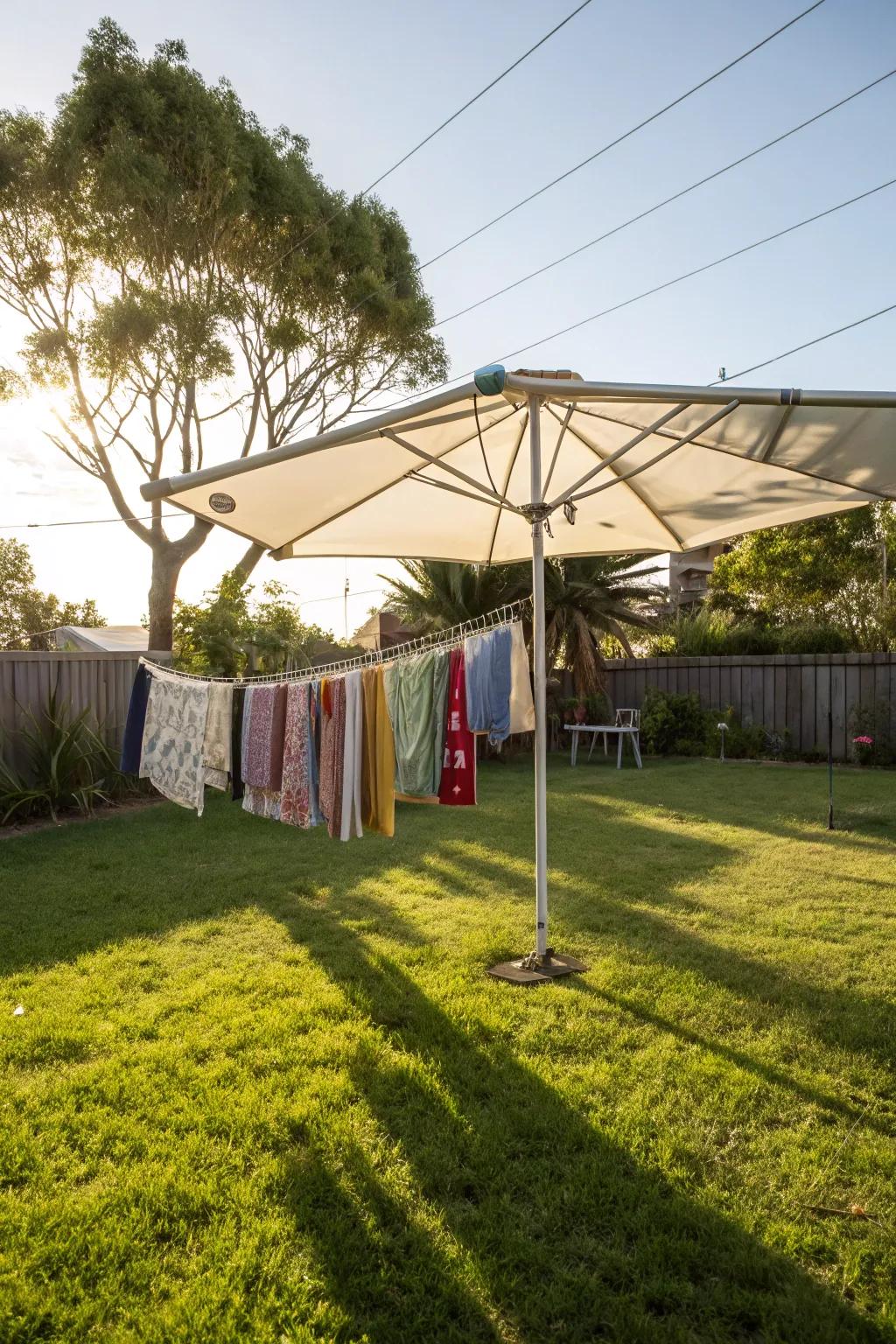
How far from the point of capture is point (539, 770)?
4.01 m

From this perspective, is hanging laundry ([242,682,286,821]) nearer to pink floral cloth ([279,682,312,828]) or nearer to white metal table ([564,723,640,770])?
pink floral cloth ([279,682,312,828])

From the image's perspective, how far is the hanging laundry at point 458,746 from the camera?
13.8ft

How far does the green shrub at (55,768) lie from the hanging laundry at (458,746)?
5.19 meters

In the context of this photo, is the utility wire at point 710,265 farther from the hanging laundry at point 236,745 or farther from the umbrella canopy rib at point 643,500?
the hanging laundry at point 236,745

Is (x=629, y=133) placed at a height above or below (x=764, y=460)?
above

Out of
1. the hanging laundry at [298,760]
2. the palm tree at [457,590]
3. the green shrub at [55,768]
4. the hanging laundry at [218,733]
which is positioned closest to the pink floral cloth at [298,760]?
the hanging laundry at [298,760]

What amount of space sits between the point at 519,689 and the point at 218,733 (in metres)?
2.52

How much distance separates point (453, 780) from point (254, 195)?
13.3m

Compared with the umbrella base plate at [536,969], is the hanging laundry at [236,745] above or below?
above

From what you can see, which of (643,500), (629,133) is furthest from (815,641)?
(643,500)

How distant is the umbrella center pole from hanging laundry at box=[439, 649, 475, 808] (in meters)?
0.37

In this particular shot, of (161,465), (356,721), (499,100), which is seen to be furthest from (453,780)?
(161,465)

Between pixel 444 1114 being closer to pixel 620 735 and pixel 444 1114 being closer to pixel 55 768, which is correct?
pixel 55 768

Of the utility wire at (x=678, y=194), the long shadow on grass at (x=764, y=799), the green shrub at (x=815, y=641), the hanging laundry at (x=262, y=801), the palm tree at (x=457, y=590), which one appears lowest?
the long shadow on grass at (x=764, y=799)
